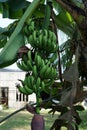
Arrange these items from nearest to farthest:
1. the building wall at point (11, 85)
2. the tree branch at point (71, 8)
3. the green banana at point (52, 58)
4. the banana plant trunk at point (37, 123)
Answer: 1. the banana plant trunk at point (37, 123)
2. the green banana at point (52, 58)
3. the tree branch at point (71, 8)
4. the building wall at point (11, 85)

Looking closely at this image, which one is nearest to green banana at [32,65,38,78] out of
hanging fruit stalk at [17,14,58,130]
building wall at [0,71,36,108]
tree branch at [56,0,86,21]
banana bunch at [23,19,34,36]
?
hanging fruit stalk at [17,14,58,130]

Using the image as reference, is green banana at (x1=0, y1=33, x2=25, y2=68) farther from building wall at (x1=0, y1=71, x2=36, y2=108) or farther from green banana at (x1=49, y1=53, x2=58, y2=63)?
building wall at (x1=0, y1=71, x2=36, y2=108)

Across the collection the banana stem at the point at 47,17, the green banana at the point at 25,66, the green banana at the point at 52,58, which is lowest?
the green banana at the point at 25,66

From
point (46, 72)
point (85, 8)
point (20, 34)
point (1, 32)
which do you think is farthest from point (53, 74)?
point (1, 32)

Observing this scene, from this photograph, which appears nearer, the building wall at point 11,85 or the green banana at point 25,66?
the green banana at point 25,66

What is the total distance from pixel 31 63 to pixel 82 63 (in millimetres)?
251

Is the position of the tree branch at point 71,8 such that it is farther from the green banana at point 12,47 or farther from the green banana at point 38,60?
the green banana at point 38,60

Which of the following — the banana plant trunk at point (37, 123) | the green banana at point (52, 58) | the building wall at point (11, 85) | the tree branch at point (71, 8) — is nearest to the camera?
the banana plant trunk at point (37, 123)

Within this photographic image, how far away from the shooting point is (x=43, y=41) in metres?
0.88

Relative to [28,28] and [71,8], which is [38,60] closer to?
[28,28]

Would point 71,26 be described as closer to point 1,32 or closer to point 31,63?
point 1,32

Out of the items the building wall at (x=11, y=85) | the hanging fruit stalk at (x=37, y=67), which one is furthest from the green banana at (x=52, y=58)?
the building wall at (x=11, y=85)

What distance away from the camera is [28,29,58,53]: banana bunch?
34.9 inches

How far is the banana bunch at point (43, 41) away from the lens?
2.91 ft
